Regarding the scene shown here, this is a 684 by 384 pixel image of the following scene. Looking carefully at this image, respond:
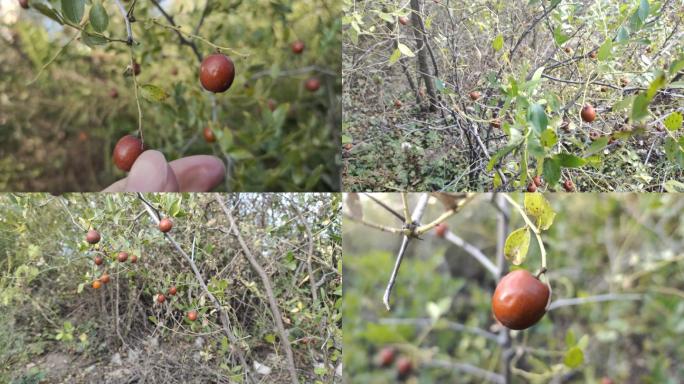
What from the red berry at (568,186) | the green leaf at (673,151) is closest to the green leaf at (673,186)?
the green leaf at (673,151)

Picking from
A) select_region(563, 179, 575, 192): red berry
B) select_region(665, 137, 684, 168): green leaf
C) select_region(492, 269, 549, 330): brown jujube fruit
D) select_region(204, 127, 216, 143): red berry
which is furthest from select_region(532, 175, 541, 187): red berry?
select_region(204, 127, 216, 143): red berry

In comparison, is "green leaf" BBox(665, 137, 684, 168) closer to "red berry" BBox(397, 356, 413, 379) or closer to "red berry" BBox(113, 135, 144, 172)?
"red berry" BBox(397, 356, 413, 379)

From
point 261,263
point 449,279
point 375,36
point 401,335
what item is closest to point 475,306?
point 449,279

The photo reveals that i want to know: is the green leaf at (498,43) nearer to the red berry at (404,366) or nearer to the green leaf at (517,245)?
the green leaf at (517,245)

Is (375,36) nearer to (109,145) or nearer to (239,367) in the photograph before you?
(239,367)

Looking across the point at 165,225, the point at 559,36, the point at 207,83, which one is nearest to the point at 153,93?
the point at 207,83
